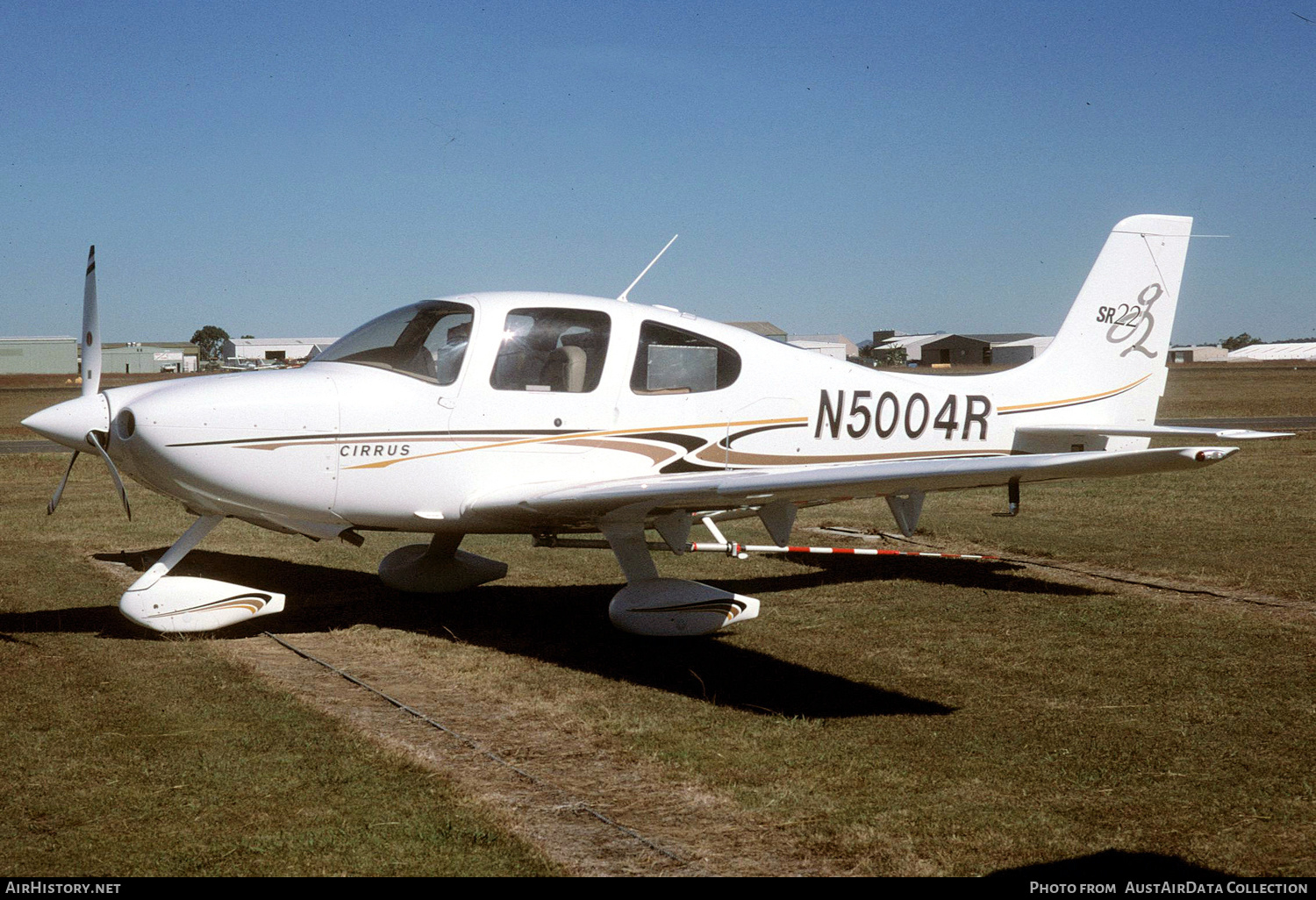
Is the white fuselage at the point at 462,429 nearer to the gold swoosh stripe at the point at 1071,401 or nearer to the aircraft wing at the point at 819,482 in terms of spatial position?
the aircraft wing at the point at 819,482

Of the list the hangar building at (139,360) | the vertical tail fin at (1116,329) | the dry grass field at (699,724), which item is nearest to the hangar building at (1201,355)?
the hangar building at (139,360)

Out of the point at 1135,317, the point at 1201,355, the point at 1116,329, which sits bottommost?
the point at 1116,329

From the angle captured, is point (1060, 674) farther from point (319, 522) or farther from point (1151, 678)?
point (319, 522)

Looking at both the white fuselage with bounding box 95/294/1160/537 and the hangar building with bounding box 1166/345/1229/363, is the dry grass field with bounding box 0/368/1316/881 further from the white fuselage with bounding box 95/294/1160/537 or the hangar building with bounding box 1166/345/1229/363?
the hangar building with bounding box 1166/345/1229/363

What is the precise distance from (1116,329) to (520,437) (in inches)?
211

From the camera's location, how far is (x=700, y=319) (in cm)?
795

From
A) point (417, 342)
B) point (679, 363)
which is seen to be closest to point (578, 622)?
point (679, 363)

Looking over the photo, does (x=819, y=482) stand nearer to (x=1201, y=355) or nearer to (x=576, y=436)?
(x=576, y=436)

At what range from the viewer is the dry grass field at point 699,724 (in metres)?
4.09

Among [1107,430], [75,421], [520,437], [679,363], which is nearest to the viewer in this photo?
[75,421]

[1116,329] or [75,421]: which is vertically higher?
[1116,329]

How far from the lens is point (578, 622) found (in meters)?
8.18

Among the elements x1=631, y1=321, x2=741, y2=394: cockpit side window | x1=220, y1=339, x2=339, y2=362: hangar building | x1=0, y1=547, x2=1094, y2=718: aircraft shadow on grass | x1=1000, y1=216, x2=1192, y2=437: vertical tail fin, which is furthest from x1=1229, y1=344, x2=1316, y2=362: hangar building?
x1=631, y1=321, x2=741, y2=394: cockpit side window

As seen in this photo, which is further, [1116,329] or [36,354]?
[36,354]
